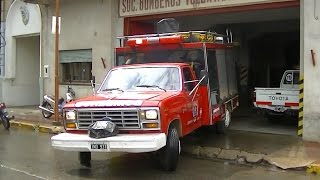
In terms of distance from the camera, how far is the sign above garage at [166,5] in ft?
42.5

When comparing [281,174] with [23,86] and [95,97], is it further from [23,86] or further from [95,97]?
[23,86]

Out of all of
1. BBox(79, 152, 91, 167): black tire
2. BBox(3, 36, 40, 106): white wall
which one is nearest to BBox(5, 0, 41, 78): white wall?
BBox(3, 36, 40, 106): white wall

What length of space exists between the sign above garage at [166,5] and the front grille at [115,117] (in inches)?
251

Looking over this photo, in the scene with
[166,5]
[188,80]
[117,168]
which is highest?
[166,5]

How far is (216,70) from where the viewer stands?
35.6 ft

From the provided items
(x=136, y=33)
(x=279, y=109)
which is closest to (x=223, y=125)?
(x=279, y=109)

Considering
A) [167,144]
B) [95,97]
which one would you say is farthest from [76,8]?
[167,144]

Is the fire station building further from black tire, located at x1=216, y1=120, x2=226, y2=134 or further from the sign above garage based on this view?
black tire, located at x1=216, y1=120, x2=226, y2=134

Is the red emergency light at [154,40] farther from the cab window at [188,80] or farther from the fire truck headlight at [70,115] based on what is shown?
the fire truck headlight at [70,115]

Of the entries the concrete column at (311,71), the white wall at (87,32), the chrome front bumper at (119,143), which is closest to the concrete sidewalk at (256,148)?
the concrete column at (311,71)

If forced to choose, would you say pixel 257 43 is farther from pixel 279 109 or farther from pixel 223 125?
pixel 223 125

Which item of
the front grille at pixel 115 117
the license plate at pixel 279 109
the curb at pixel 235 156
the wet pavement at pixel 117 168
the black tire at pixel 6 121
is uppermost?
the front grille at pixel 115 117

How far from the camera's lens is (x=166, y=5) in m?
14.4

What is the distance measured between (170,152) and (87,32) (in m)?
9.88
